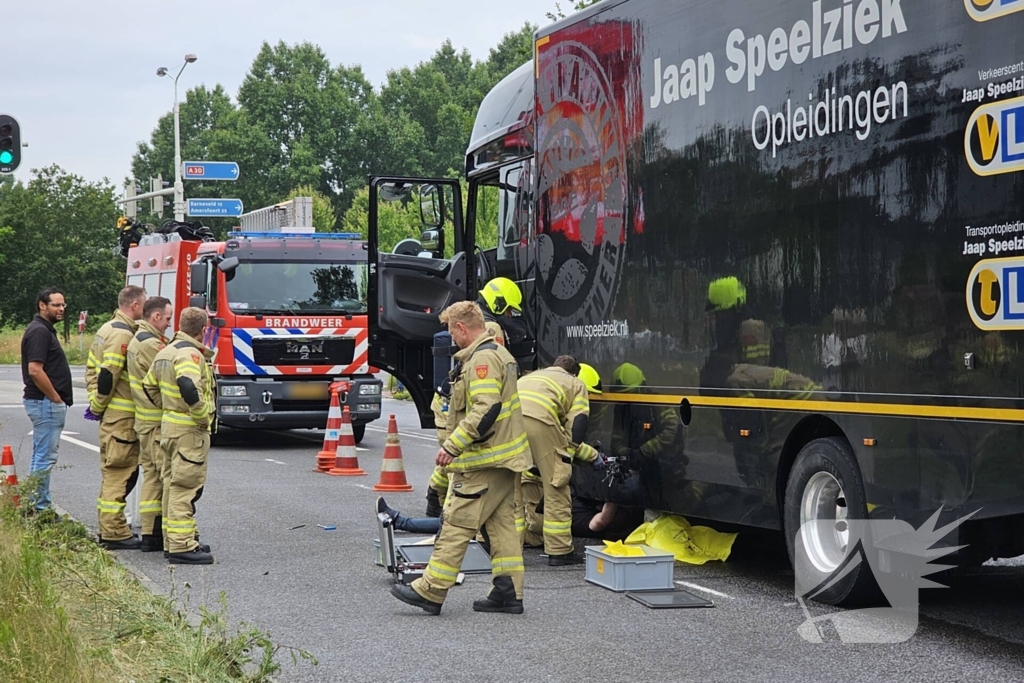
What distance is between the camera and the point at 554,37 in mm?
10375

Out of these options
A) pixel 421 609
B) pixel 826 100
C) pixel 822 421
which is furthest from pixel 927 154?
pixel 421 609

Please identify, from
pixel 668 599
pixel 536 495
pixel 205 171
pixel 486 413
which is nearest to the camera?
pixel 486 413

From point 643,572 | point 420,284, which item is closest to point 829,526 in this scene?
point 643,572

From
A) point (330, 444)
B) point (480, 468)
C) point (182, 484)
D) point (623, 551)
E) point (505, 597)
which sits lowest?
point (505, 597)

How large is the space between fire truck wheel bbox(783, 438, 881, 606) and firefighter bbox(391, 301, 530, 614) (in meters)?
1.59

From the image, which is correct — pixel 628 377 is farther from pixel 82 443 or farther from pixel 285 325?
pixel 82 443

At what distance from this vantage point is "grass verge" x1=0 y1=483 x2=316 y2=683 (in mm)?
5238

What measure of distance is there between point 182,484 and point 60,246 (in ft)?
141

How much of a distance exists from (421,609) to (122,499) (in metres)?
3.45

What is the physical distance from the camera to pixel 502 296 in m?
11.0

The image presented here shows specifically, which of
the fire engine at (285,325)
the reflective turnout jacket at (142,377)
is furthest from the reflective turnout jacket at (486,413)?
the fire engine at (285,325)

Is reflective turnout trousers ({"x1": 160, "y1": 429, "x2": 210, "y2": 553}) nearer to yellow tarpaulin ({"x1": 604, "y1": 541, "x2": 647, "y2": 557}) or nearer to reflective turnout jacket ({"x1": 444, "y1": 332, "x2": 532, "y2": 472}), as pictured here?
reflective turnout jacket ({"x1": 444, "y1": 332, "x2": 532, "y2": 472})

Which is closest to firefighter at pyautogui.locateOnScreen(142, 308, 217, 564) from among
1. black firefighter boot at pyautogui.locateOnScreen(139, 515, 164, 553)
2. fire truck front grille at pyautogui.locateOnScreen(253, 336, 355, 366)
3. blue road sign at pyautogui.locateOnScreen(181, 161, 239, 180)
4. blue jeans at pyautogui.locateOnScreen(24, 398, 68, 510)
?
black firefighter boot at pyautogui.locateOnScreen(139, 515, 164, 553)

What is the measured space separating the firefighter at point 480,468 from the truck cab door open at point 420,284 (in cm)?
470
